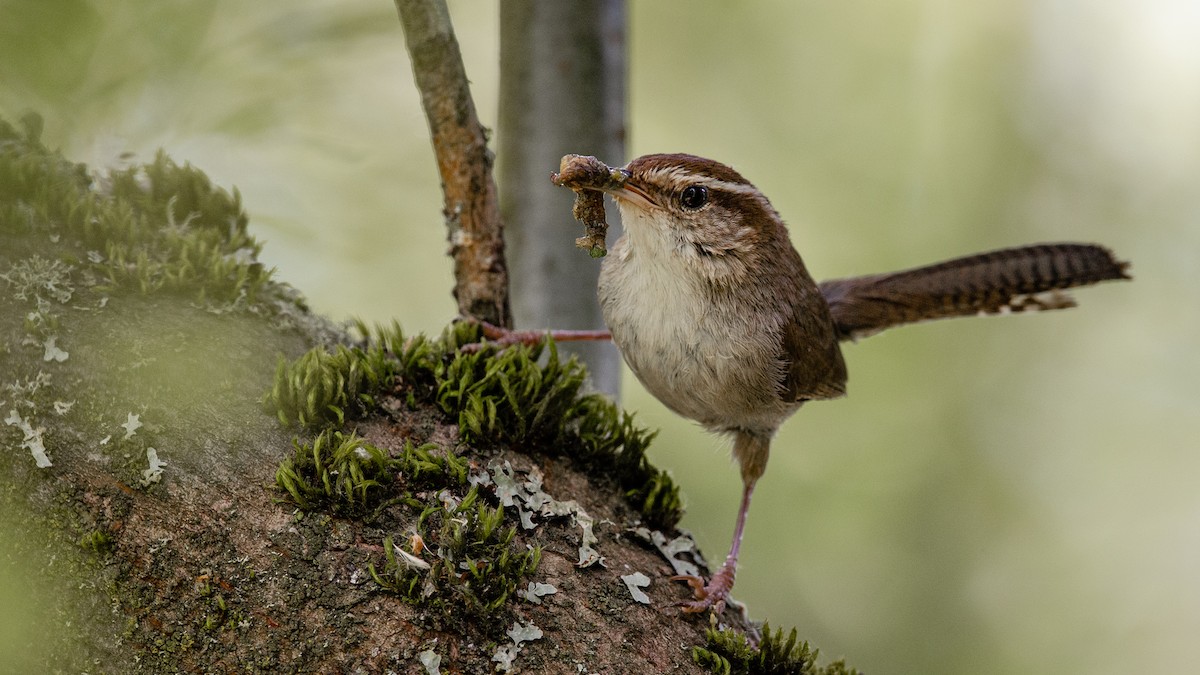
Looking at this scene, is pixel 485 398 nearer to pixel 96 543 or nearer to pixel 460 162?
pixel 460 162

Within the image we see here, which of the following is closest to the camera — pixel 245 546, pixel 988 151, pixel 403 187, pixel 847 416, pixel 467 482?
pixel 245 546

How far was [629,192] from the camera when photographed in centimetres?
301

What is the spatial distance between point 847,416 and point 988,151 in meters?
2.88

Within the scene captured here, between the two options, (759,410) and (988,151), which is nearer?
(759,410)

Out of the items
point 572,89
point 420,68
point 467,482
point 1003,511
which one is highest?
point 1003,511

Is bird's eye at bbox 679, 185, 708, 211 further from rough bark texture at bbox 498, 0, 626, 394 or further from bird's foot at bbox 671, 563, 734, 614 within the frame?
bird's foot at bbox 671, 563, 734, 614

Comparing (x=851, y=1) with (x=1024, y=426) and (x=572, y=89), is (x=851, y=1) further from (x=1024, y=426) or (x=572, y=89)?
(x=572, y=89)

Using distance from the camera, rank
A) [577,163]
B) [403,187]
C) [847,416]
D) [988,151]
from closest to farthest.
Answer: [577,163] < [403,187] < [847,416] < [988,151]

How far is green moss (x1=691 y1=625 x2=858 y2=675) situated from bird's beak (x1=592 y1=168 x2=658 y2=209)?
1.47m

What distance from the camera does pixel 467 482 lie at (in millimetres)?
2295

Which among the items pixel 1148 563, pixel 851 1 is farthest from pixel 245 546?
pixel 1148 563

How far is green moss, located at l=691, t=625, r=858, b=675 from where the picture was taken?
7.39ft

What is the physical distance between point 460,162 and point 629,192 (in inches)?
23.6

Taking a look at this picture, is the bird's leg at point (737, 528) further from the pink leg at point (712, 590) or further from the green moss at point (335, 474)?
the green moss at point (335, 474)
